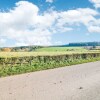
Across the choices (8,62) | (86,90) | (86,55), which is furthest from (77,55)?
(86,90)

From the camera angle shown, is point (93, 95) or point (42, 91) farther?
point (42, 91)

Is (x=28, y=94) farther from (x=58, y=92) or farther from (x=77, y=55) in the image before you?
(x=77, y=55)

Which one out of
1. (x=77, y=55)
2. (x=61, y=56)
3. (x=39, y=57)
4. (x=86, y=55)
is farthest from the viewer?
(x=86, y=55)

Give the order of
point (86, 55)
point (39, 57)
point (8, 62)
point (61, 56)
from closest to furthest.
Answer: point (8, 62) < point (39, 57) < point (61, 56) < point (86, 55)

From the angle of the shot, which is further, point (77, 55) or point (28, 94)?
point (77, 55)

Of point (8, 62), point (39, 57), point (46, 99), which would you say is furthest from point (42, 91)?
point (39, 57)

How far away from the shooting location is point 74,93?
9.35 meters

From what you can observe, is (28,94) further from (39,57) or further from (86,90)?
(39,57)

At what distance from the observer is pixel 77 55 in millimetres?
44562

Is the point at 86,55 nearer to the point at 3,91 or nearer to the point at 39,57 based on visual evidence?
the point at 39,57

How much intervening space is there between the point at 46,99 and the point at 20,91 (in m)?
1.64

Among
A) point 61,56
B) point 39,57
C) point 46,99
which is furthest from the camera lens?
point 61,56

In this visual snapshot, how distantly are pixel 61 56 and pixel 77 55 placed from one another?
23.9ft

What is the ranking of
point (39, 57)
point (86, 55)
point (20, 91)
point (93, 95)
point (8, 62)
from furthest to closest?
point (86, 55) < point (39, 57) < point (8, 62) < point (20, 91) < point (93, 95)
